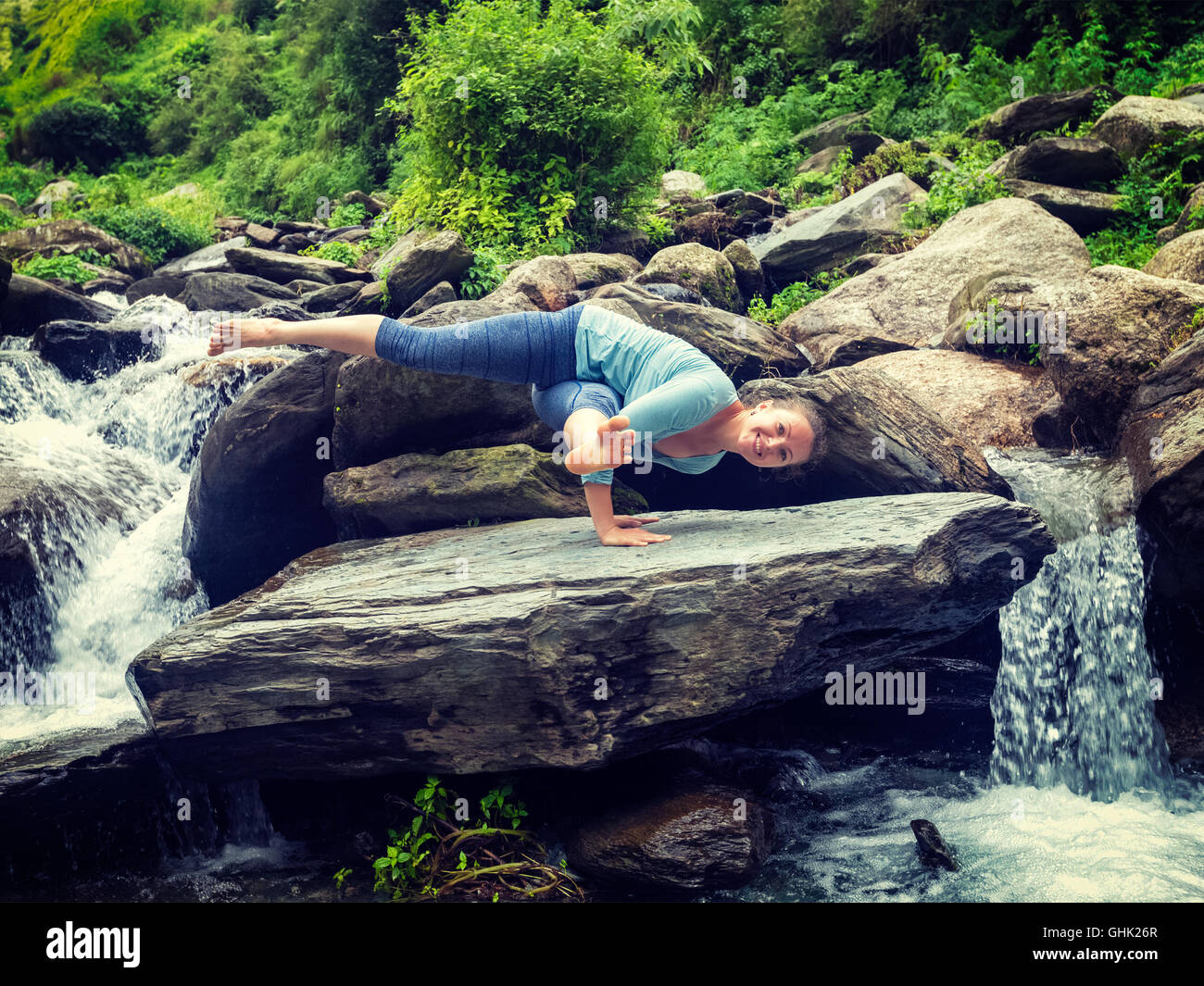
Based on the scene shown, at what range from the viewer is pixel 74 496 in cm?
709

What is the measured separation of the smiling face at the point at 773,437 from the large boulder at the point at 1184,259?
4.80 meters

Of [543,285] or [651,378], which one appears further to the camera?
[543,285]

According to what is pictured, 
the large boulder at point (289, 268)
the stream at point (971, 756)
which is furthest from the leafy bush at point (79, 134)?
the stream at point (971, 756)

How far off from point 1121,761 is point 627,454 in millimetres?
3527

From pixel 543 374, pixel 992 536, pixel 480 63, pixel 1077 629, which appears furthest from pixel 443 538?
pixel 480 63

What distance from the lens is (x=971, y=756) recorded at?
5543 millimetres

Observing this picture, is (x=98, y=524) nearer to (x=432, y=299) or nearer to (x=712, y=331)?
(x=432, y=299)

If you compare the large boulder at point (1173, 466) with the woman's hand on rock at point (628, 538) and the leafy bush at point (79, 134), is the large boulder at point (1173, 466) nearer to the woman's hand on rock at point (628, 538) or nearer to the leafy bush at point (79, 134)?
the woman's hand on rock at point (628, 538)

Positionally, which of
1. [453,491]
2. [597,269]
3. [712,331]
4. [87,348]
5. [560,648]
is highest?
[597,269]

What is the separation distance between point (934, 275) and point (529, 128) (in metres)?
5.16

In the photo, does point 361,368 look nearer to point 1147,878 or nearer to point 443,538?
point 443,538

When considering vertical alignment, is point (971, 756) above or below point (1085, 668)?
below

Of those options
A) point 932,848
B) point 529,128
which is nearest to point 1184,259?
point 932,848

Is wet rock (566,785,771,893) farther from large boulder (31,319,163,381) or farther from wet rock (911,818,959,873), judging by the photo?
large boulder (31,319,163,381)
